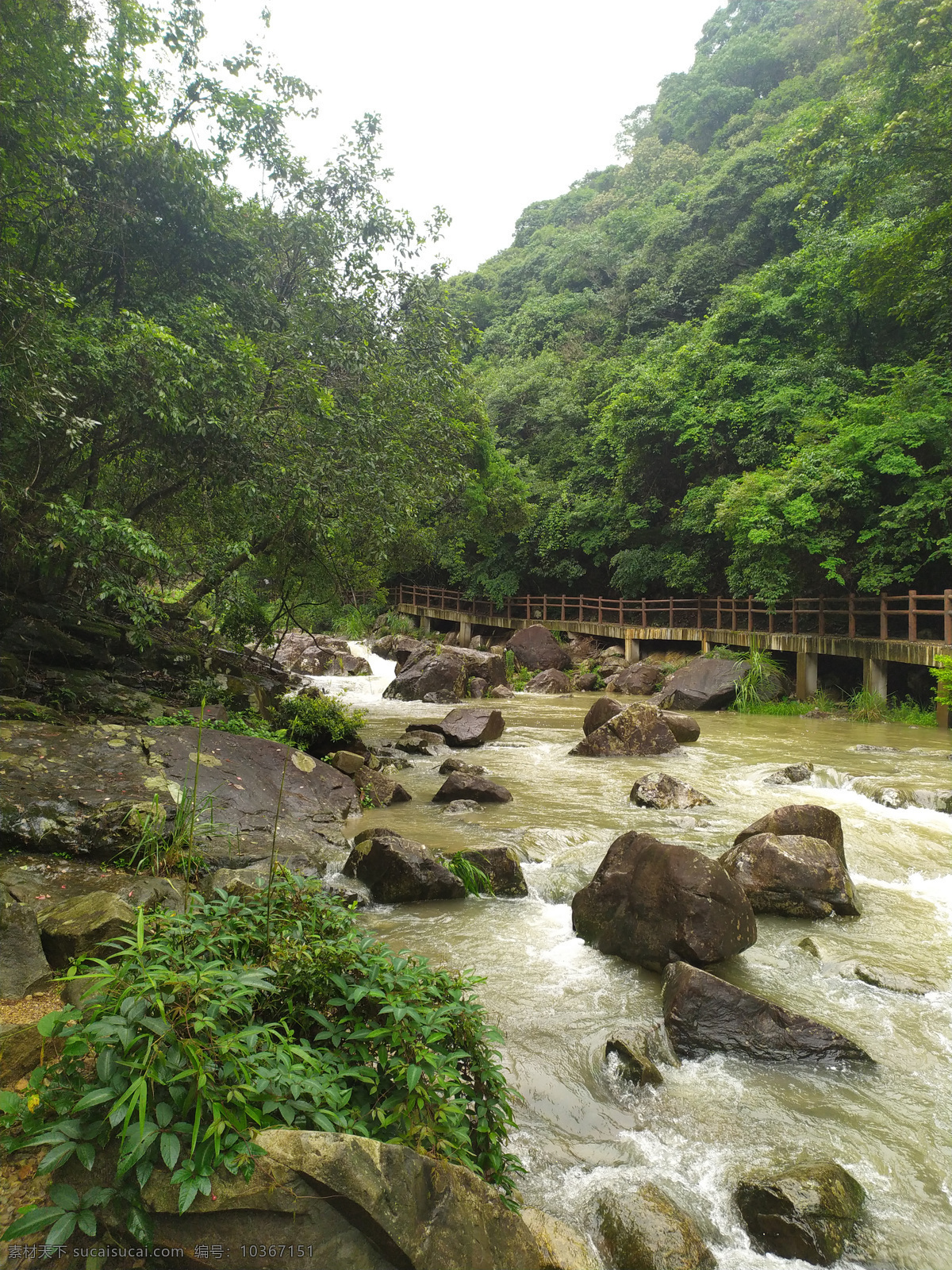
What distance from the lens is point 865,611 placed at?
1661 cm

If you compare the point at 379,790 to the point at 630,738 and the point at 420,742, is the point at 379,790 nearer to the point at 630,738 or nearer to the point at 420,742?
the point at 420,742

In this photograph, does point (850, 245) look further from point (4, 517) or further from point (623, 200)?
point (623, 200)

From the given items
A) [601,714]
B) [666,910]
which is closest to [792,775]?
[601,714]

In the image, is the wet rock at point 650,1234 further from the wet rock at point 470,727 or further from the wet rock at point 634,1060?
the wet rock at point 470,727

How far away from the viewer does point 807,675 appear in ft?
61.0

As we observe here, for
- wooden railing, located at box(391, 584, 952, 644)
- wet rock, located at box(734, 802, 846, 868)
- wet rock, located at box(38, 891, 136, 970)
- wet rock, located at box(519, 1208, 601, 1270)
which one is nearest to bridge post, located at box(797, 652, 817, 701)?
wooden railing, located at box(391, 584, 952, 644)

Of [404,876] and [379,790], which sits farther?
[379,790]

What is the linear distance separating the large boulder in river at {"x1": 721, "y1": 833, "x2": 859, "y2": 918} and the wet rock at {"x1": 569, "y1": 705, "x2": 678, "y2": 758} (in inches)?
261

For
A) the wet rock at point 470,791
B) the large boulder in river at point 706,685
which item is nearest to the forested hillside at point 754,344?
the large boulder in river at point 706,685

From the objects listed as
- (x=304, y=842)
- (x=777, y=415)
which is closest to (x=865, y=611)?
(x=777, y=415)

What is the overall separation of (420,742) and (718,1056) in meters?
9.83

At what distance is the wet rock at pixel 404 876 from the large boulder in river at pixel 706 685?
43.5 ft

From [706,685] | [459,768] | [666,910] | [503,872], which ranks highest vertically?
[706,685]

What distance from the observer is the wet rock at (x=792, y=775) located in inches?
424
